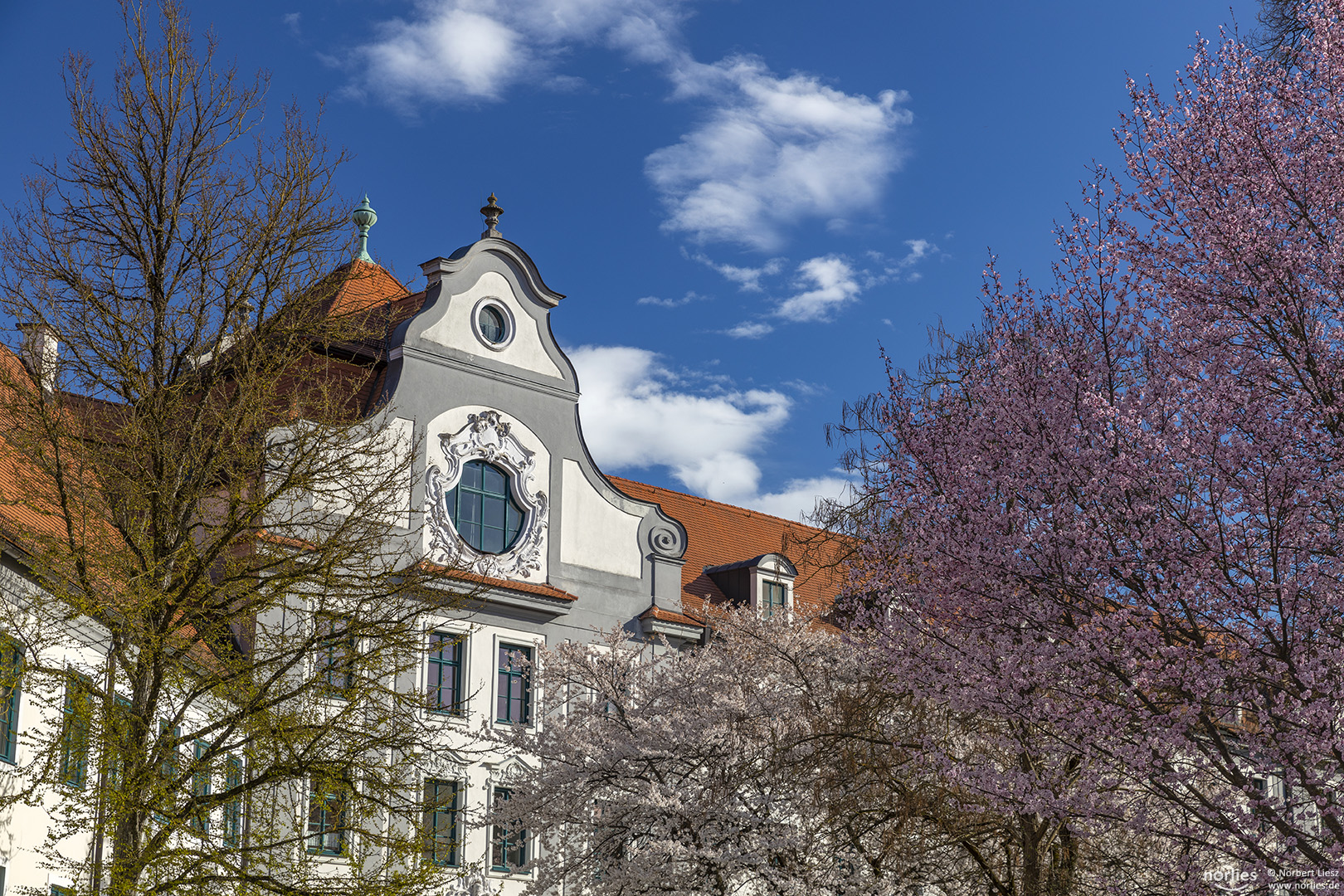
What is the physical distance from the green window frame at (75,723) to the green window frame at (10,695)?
0.52m

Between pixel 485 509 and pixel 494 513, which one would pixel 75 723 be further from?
pixel 494 513

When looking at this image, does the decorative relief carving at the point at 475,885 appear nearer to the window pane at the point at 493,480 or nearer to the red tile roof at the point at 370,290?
the window pane at the point at 493,480

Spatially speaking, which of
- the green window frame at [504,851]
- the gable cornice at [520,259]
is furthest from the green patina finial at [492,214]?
the green window frame at [504,851]

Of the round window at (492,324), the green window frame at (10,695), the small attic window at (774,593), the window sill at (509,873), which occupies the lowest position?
the window sill at (509,873)

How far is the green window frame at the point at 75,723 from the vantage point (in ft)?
47.1

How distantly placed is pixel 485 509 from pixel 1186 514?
20131 millimetres

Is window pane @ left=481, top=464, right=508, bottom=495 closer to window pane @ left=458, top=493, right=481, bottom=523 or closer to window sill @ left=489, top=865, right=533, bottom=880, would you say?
window pane @ left=458, top=493, right=481, bottom=523

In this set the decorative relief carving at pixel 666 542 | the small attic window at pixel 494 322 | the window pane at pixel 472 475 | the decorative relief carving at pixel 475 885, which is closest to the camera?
the decorative relief carving at pixel 475 885

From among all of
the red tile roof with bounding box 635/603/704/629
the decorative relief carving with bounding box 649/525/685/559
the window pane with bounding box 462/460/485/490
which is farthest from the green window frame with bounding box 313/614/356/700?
the decorative relief carving with bounding box 649/525/685/559

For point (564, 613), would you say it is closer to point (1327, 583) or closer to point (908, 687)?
point (908, 687)

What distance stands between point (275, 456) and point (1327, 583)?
→ 1110 cm

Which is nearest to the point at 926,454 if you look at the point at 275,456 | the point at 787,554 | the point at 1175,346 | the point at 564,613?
the point at 1175,346

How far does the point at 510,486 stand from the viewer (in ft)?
107

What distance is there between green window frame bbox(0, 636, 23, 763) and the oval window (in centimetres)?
1342
